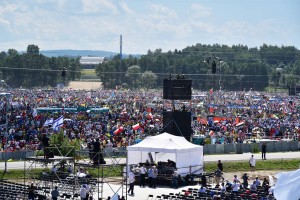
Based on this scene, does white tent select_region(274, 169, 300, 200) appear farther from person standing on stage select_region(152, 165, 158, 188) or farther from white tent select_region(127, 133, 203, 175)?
white tent select_region(127, 133, 203, 175)

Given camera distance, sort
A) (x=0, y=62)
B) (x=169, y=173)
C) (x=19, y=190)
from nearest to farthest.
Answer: (x=19, y=190) → (x=169, y=173) → (x=0, y=62)

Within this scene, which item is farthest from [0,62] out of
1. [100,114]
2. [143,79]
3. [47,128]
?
[47,128]

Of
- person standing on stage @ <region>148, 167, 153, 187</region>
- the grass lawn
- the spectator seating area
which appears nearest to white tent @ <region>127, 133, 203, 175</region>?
person standing on stage @ <region>148, 167, 153, 187</region>

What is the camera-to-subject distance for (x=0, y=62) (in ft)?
636

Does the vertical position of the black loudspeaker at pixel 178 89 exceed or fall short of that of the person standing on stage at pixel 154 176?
it exceeds it

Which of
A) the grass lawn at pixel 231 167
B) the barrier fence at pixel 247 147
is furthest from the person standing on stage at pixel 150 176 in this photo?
the barrier fence at pixel 247 147

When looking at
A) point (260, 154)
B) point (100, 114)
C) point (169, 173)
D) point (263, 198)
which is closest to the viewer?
point (263, 198)

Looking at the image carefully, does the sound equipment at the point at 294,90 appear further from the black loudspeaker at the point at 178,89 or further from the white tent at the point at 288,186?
the white tent at the point at 288,186

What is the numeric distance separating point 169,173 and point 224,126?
25547mm

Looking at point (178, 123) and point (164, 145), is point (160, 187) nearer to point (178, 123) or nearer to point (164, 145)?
point (164, 145)

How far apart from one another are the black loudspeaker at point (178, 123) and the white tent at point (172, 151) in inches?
168

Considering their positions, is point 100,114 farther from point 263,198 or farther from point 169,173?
point 263,198

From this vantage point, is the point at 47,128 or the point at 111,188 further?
the point at 47,128

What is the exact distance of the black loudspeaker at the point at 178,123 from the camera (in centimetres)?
4434
